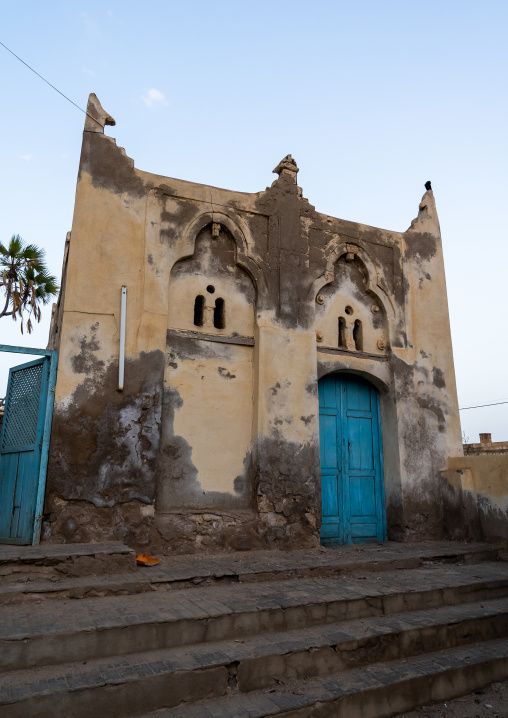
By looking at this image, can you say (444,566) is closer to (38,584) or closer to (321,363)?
(321,363)

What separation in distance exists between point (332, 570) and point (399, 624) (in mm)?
1453

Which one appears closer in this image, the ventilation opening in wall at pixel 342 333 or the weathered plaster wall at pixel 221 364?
the weathered plaster wall at pixel 221 364

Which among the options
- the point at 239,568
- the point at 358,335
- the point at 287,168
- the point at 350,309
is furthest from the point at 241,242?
the point at 239,568

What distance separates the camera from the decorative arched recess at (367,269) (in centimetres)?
849

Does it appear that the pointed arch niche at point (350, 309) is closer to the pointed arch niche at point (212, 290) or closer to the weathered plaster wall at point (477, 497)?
the pointed arch niche at point (212, 290)

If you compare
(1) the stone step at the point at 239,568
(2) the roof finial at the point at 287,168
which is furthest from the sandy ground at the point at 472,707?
(2) the roof finial at the point at 287,168

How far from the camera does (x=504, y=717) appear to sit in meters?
3.92

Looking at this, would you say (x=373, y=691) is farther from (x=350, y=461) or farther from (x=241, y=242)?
(x=241, y=242)

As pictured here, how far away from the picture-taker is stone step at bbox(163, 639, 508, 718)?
3533 millimetres

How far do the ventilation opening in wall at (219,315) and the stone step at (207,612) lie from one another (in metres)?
3.71

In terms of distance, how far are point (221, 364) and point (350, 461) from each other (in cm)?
267

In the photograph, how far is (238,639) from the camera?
4.29 m

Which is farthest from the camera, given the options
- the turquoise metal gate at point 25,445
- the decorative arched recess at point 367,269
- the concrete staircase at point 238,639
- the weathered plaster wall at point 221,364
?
the decorative arched recess at point 367,269

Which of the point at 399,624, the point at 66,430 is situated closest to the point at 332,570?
the point at 399,624
